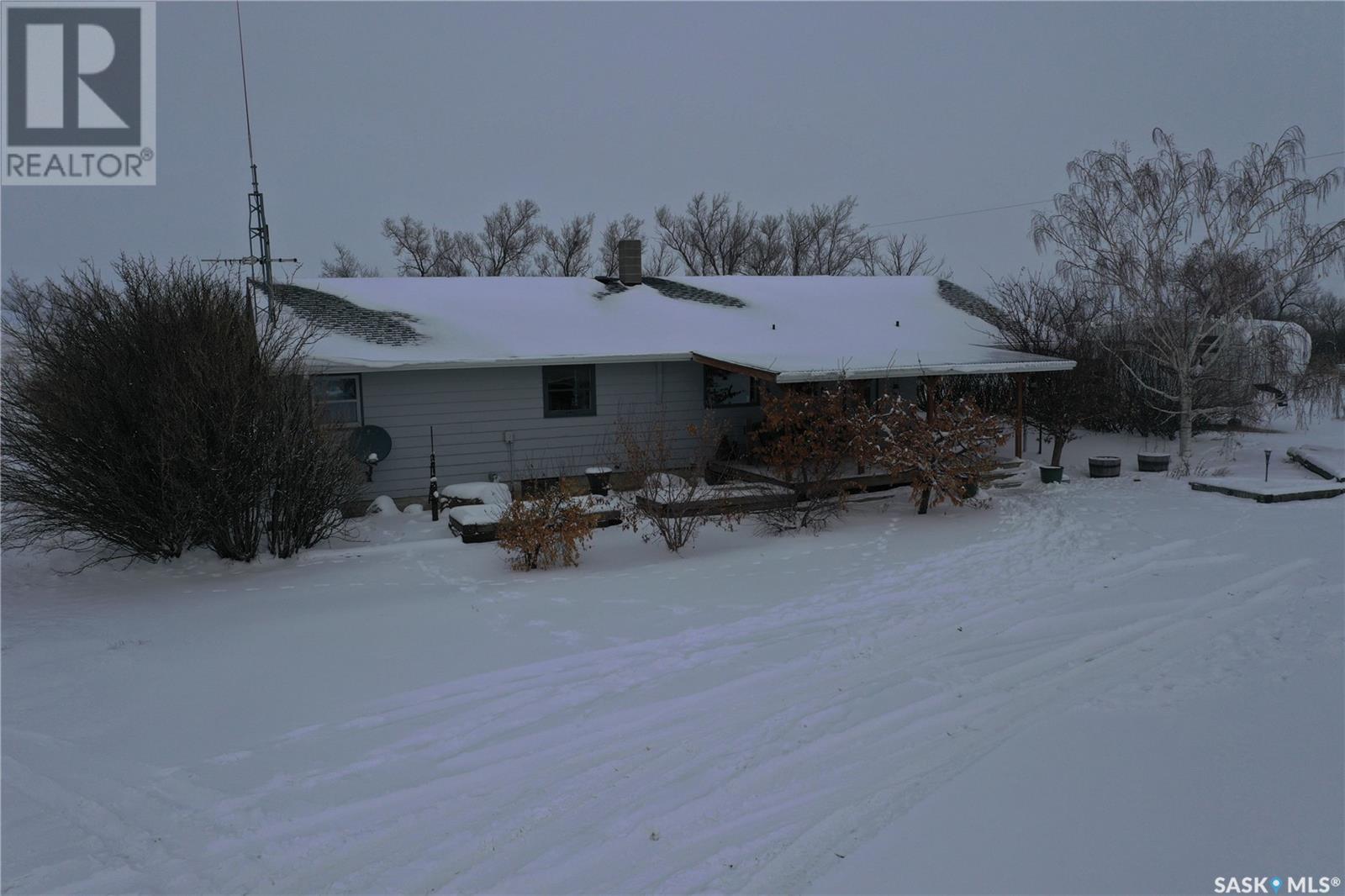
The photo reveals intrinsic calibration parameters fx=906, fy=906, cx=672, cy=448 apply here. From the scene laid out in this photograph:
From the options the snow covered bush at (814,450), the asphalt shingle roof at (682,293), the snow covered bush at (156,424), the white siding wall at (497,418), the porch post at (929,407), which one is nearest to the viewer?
the snow covered bush at (156,424)

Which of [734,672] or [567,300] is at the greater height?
[567,300]

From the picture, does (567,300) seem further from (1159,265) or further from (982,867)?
(982,867)

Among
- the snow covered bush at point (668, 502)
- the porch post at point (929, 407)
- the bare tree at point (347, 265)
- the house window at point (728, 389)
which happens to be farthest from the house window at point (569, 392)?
the bare tree at point (347, 265)

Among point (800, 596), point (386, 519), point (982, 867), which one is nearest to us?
point (982, 867)

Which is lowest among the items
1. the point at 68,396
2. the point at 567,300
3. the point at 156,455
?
the point at 156,455

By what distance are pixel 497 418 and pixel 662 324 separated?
12.0 feet

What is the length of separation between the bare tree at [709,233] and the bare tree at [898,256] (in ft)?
19.8

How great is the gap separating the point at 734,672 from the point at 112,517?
7.79 m

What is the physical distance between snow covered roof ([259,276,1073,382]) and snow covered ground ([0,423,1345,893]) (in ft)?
15.5

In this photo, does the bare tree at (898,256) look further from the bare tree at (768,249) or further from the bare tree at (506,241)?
the bare tree at (506,241)

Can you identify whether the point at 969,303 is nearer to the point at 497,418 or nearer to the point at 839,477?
the point at 839,477

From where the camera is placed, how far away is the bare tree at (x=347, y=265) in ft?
159

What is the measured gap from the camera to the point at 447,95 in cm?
4344

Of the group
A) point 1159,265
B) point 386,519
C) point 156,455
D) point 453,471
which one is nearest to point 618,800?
point 156,455
